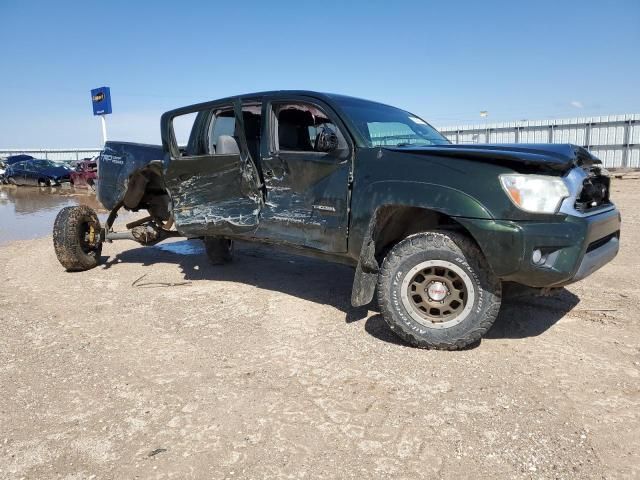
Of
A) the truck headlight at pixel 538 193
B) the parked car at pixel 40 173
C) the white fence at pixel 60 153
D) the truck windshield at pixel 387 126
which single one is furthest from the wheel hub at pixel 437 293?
the white fence at pixel 60 153

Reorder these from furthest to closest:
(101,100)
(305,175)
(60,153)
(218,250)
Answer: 1. (60,153)
2. (101,100)
3. (218,250)
4. (305,175)

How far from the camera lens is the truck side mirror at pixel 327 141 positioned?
3745 millimetres

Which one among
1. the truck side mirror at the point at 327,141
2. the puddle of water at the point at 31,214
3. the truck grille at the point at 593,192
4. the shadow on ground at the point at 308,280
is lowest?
the puddle of water at the point at 31,214

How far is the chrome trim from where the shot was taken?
289cm

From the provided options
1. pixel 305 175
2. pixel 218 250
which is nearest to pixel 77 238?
pixel 218 250

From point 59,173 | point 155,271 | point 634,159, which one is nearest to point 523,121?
point 634,159

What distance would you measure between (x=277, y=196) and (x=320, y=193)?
1.71 ft

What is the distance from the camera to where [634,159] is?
64.3 ft

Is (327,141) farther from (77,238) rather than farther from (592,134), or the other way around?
(592,134)

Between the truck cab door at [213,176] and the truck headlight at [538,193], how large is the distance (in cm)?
229

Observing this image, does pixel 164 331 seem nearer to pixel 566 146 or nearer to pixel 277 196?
pixel 277 196

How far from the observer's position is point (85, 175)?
20984 millimetres

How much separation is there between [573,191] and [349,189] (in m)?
1.54

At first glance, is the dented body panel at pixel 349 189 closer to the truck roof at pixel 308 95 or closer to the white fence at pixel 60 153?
the truck roof at pixel 308 95
